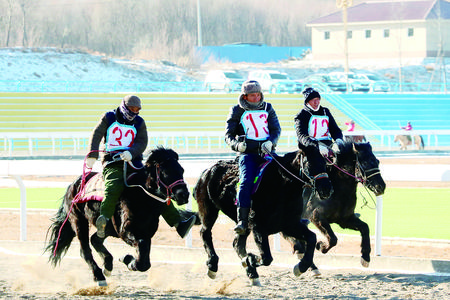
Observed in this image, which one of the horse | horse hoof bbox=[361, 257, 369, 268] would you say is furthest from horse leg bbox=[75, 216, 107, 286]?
the horse

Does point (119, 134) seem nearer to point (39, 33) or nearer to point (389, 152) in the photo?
point (389, 152)

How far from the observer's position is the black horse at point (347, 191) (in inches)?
374

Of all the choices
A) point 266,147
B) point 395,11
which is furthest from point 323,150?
point 395,11

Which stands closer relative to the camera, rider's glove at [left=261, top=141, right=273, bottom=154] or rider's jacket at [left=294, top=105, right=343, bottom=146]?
rider's glove at [left=261, top=141, right=273, bottom=154]

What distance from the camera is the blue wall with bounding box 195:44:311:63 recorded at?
269 feet

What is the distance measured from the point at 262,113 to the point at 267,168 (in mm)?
623

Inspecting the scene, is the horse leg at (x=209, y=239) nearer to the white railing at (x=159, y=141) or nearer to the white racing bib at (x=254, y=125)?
the white racing bib at (x=254, y=125)

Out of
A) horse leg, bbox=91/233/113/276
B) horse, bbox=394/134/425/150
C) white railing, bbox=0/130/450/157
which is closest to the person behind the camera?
horse leg, bbox=91/233/113/276

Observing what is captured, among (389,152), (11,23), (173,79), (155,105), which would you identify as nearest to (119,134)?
(389,152)

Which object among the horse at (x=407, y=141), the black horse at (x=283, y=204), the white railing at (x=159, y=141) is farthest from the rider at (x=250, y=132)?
the horse at (x=407, y=141)

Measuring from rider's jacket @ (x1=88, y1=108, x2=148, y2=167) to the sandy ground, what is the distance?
139 cm

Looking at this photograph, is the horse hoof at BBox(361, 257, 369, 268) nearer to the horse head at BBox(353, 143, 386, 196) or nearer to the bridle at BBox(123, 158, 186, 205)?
the horse head at BBox(353, 143, 386, 196)

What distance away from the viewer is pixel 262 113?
373 inches

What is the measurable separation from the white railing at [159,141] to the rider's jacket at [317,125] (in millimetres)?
21145
